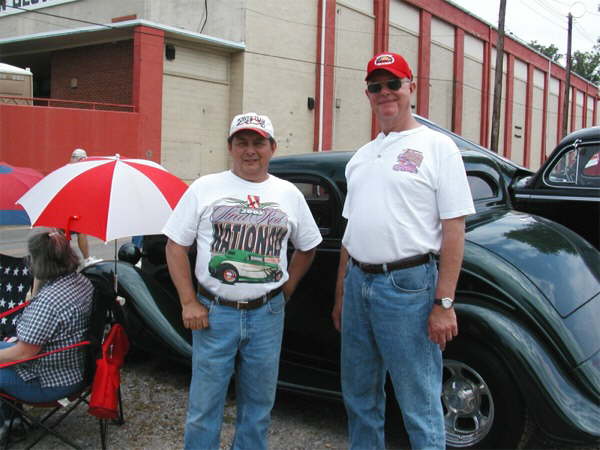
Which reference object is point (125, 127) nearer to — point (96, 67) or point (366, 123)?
point (96, 67)

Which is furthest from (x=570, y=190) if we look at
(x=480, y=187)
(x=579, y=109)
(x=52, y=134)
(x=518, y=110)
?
(x=579, y=109)

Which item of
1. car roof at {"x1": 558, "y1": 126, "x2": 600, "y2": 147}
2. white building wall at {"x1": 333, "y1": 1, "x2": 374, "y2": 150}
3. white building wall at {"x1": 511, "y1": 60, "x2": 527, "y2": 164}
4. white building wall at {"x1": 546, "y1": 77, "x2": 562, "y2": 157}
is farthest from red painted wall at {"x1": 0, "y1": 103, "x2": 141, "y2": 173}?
white building wall at {"x1": 546, "y1": 77, "x2": 562, "y2": 157}

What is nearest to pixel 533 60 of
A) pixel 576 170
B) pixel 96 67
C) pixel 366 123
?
pixel 366 123

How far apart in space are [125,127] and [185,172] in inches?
110

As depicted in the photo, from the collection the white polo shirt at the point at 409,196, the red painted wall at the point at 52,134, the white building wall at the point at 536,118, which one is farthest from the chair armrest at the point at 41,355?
the white building wall at the point at 536,118

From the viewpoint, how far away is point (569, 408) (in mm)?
2979

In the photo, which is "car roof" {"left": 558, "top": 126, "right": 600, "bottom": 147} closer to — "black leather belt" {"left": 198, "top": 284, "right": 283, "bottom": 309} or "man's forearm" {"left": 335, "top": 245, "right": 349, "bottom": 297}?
"man's forearm" {"left": 335, "top": 245, "right": 349, "bottom": 297}

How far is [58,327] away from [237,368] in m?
1.09

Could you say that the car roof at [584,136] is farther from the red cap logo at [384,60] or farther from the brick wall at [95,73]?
the brick wall at [95,73]

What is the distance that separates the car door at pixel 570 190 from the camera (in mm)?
5434

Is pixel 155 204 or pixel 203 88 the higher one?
pixel 203 88

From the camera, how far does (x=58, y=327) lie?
3236 millimetres

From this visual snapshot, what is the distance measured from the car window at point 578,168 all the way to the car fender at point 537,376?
319cm

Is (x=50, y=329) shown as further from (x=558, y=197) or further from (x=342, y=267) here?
(x=558, y=197)
